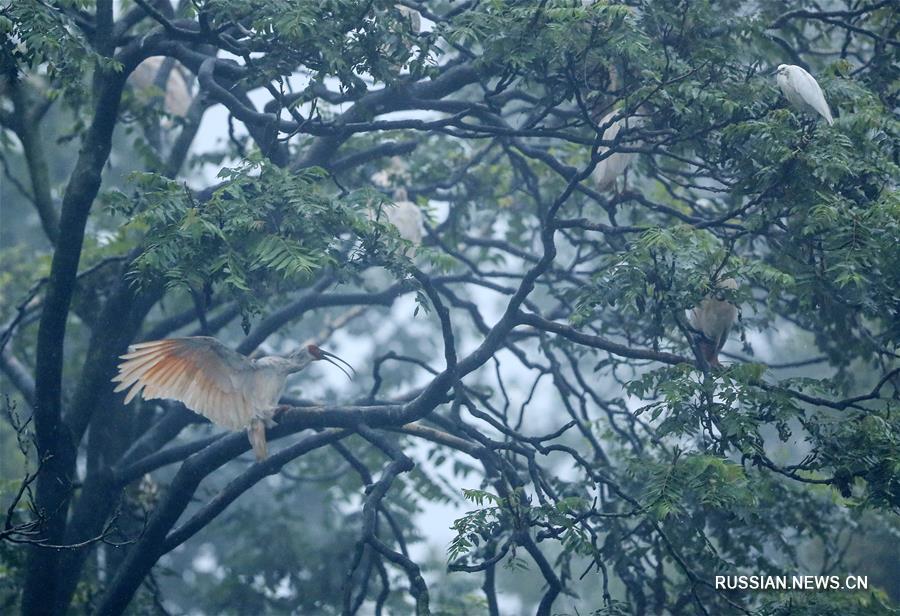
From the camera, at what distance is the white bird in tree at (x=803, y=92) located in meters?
4.85

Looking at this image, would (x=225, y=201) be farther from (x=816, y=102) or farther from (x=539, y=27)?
(x=816, y=102)

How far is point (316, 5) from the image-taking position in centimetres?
495

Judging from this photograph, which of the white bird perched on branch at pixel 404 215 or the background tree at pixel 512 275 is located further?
the white bird perched on branch at pixel 404 215

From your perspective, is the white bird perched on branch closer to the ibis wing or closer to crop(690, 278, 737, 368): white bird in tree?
the ibis wing

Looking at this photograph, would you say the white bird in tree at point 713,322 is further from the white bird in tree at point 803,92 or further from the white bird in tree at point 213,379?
the white bird in tree at point 213,379

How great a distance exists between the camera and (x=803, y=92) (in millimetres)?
4887

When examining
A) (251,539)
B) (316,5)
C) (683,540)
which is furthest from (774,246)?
(251,539)

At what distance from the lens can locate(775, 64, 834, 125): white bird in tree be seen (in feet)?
15.9

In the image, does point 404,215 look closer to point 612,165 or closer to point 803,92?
point 612,165

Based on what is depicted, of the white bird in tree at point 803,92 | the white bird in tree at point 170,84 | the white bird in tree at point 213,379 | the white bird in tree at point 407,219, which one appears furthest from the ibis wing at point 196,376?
the white bird in tree at point 170,84

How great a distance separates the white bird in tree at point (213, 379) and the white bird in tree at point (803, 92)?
286 centimetres

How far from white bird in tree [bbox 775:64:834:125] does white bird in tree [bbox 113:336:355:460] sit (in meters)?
2.86

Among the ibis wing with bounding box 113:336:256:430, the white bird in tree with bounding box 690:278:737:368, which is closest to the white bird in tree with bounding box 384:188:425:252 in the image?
the ibis wing with bounding box 113:336:256:430

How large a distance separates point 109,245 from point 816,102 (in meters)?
4.52
